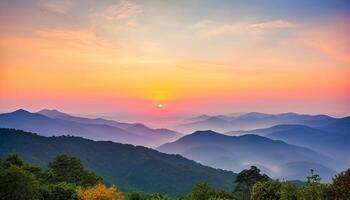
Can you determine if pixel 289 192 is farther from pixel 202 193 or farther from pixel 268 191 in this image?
pixel 202 193

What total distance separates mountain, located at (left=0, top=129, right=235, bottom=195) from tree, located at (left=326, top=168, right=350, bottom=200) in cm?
9567

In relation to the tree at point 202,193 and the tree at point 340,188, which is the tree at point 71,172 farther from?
the tree at point 340,188

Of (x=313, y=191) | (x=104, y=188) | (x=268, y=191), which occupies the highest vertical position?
(x=313, y=191)

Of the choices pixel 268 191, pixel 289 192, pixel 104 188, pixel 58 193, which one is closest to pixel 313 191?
pixel 289 192

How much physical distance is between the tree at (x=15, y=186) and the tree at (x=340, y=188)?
92.9 feet

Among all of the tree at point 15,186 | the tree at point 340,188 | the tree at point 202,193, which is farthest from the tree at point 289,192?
the tree at point 15,186

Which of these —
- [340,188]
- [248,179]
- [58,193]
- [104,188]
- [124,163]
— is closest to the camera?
[340,188]

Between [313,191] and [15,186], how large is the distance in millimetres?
27905

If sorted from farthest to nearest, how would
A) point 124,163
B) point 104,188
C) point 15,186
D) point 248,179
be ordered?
1. point 124,163
2. point 248,179
3. point 15,186
4. point 104,188

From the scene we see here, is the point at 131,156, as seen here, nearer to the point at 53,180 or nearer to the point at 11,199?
the point at 53,180

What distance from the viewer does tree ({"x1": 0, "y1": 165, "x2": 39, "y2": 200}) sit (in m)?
35.8

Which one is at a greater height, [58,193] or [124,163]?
[124,163]

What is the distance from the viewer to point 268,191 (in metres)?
27.8

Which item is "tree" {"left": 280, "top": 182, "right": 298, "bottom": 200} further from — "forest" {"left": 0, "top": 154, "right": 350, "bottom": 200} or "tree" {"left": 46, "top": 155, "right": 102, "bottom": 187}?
"tree" {"left": 46, "top": 155, "right": 102, "bottom": 187}
